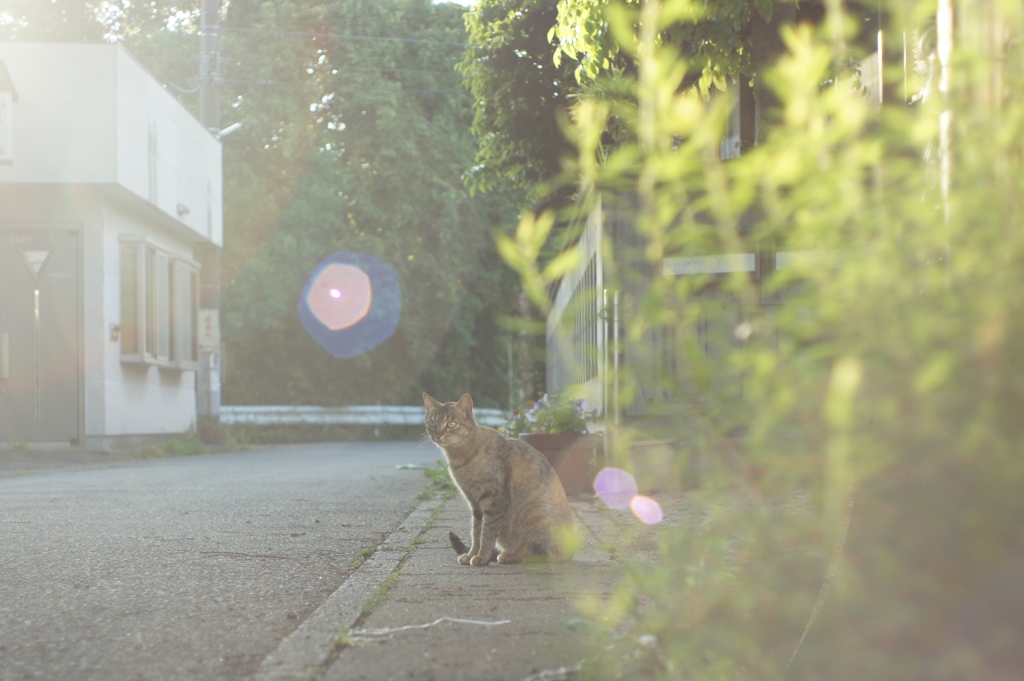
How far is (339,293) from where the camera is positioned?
28.8 m

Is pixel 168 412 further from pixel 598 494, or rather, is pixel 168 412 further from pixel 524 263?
pixel 524 263

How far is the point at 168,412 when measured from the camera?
1962 centimetres

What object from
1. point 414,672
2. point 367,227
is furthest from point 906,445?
point 367,227

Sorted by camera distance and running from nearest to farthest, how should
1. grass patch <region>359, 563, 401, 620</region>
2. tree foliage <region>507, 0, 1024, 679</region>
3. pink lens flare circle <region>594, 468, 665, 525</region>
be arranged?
tree foliage <region>507, 0, 1024, 679</region> < grass patch <region>359, 563, 401, 620</region> < pink lens flare circle <region>594, 468, 665, 525</region>

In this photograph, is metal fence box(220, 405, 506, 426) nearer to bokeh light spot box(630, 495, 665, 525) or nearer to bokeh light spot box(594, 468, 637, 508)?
bokeh light spot box(594, 468, 637, 508)

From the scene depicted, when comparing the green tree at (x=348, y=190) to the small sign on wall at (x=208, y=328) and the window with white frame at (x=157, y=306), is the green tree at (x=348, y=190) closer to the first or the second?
the window with white frame at (x=157, y=306)

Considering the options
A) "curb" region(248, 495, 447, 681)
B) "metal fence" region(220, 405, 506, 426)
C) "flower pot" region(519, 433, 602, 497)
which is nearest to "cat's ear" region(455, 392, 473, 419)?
"curb" region(248, 495, 447, 681)

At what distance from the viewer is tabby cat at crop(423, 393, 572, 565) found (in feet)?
16.2

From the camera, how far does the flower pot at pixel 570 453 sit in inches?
329

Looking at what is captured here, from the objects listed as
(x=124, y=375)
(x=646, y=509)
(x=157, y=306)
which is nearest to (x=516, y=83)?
(x=157, y=306)

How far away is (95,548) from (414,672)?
3.16 m

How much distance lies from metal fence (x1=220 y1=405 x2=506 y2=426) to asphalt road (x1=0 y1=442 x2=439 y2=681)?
613 inches

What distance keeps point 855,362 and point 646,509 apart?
19.4ft

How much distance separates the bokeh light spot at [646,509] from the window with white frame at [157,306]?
37.2 ft
